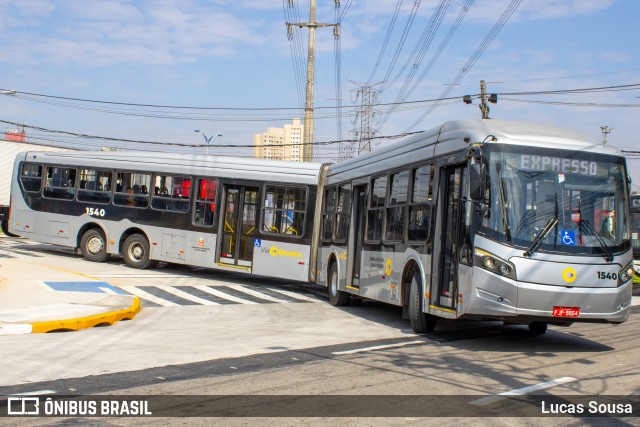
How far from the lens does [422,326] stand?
13000 millimetres

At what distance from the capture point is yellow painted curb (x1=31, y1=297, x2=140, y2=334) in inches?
476

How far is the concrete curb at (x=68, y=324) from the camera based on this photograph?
11.8 metres

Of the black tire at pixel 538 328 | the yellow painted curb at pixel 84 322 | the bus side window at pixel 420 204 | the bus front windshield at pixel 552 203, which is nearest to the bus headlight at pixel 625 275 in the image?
the bus front windshield at pixel 552 203

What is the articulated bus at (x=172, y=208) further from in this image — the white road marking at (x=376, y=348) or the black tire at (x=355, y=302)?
the white road marking at (x=376, y=348)

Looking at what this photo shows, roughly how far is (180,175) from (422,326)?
12.2 metres

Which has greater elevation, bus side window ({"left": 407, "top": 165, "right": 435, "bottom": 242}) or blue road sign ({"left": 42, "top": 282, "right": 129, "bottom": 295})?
bus side window ({"left": 407, "top": 165, "right": 435, "bottom": 242})

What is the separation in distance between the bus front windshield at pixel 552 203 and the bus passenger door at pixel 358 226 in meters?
5.83

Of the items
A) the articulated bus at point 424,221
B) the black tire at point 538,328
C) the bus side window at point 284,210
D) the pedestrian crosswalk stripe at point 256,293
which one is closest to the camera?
the articulated bus at point 424,221

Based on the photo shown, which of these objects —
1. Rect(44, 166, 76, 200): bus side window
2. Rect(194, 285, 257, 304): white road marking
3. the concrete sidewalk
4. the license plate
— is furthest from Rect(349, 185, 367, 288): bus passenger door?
Rect(44, 166, 76, 200): bus side window

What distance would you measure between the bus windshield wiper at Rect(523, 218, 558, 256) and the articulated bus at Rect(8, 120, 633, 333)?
16 millimetres

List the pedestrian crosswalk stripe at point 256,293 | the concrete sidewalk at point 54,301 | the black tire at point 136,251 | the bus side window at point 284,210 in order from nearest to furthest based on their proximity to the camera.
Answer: the concrete sidewalk at point 54,301
the pedestrian crosswalk stripe at point 256,293
the bus side window at point 284,210
the black tire at point 136,251

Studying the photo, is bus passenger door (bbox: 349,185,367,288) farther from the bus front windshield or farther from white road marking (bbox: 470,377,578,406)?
white road marking (bbox: 470,377,578,406)

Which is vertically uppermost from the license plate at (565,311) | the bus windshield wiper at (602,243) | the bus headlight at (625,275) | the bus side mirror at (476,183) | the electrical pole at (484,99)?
the electrical pole at (484,99)

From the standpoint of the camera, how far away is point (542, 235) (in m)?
10.8
